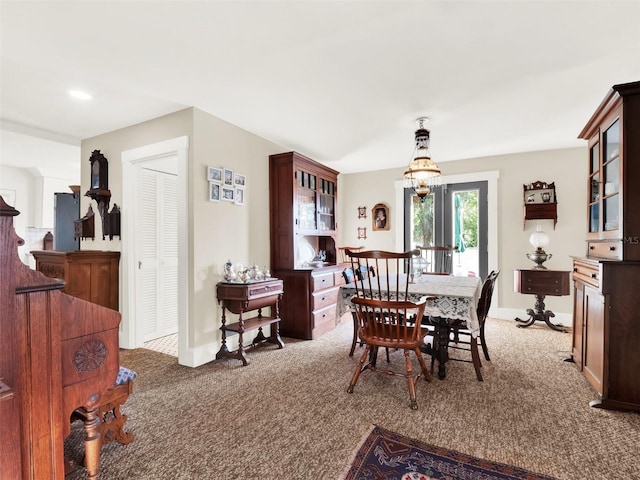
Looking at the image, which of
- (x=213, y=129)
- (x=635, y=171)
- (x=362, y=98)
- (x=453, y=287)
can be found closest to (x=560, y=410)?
(x=453, y=287)

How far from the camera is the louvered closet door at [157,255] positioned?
3.79 meters

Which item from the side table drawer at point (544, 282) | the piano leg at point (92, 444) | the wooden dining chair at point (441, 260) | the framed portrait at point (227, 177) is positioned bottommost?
the piano leg at point (92, 444)

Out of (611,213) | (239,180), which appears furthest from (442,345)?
(239,180)

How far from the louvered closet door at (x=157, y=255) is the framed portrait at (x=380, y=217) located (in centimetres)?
337

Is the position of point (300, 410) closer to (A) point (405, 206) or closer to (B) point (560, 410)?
(B) point (560, 410)

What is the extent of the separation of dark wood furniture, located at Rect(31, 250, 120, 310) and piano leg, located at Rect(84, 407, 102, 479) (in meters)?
2.52

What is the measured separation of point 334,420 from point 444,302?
1.23 metres

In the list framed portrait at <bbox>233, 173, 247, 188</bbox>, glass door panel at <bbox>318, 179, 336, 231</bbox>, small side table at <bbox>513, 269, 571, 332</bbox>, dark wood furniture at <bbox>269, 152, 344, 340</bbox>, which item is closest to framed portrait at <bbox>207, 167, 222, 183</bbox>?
framed portrait at <bbox>233, 173, 247, 188</bbox>

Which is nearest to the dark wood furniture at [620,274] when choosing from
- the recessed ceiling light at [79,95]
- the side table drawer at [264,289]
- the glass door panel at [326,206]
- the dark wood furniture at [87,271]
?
the side table drawer at [264,289]

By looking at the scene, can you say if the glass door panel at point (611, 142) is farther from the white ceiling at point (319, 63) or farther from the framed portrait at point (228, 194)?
the framed portrait at point (228, 194)

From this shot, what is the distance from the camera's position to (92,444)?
136 cm

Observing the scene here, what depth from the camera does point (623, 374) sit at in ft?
7.32

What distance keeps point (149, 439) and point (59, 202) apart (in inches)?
165

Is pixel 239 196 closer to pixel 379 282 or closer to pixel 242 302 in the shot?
pixel 242 302
